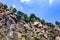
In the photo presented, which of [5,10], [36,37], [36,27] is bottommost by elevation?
[36,37]

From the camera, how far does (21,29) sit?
106 m

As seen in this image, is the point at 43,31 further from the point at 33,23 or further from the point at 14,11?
the point at 14,11

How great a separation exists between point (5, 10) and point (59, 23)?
3377 centimetres

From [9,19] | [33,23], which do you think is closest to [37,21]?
[33,23]

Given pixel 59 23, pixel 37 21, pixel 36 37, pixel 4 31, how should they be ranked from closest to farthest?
pixel 4 31 < pixel 36 37 < pixel 37 21 < pixel 59 23

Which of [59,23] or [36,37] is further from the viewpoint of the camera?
[59,23]

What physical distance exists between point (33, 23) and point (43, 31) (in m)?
6.44

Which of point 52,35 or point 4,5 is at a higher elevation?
point 4,5

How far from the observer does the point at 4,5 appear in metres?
121

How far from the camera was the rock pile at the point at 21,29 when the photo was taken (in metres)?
100

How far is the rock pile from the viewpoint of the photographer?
10025 centimetres

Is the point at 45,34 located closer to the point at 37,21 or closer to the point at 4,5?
the point at 37,21

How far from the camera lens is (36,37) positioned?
10719 centimetres

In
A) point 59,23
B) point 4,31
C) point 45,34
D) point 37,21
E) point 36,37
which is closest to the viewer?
point 4,31
